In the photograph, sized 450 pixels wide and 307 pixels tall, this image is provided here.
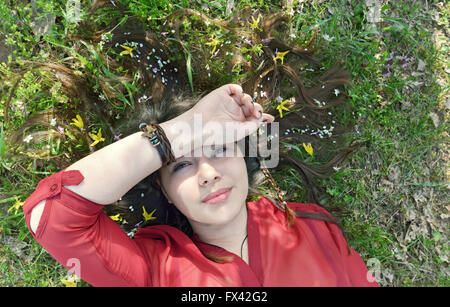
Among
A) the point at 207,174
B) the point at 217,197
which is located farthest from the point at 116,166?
the point at 217,197

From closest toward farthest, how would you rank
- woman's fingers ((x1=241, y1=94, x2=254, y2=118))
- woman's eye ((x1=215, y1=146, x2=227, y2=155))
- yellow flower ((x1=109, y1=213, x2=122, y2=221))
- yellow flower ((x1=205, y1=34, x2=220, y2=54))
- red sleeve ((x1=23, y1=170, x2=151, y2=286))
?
1. red sleeve ((x1=23, y1=170, x2=151, y2=286))
2. woman's eye ((x1=215, y1=146, x2=227, y2=155))
3. woman's fingers ((x1=241, y1=94, x2=254, y2=118))
4. yellow flower ((x1=109, y1=213, x2=122, y2=221))
5. yellow flower ((x1=205, y1=34, x2=220, y2=54))

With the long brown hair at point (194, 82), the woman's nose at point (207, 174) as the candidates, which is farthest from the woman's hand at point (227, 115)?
the long brown hair at point (194, 82)

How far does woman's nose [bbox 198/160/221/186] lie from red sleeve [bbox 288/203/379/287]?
1065 mm

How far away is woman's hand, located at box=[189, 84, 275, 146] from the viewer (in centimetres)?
243

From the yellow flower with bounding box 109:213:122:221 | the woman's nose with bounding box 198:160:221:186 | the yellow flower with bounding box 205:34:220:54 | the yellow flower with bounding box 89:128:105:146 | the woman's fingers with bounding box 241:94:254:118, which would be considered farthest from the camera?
the yellow flower with bounding box 205:34:220:54

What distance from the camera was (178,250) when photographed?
8.64 feet

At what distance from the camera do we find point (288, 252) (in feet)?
8.46

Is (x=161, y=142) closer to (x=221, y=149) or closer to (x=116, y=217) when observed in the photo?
(x=221, y=149)

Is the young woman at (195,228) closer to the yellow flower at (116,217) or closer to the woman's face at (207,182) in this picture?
the woman's face at (207,182)

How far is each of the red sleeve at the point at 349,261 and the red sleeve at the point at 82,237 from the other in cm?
145

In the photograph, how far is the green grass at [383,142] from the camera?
3316mm

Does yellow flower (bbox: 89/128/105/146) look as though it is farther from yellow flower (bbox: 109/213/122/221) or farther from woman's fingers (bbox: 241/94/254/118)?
woman's fingers (bbox: 241/94/254/118)

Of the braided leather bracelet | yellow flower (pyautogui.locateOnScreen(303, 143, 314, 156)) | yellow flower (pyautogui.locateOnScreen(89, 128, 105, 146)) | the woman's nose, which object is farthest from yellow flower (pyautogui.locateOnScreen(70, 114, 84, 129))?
yellow flower (pyautogui.locateOnScreen(303, 143, 314, 156))
